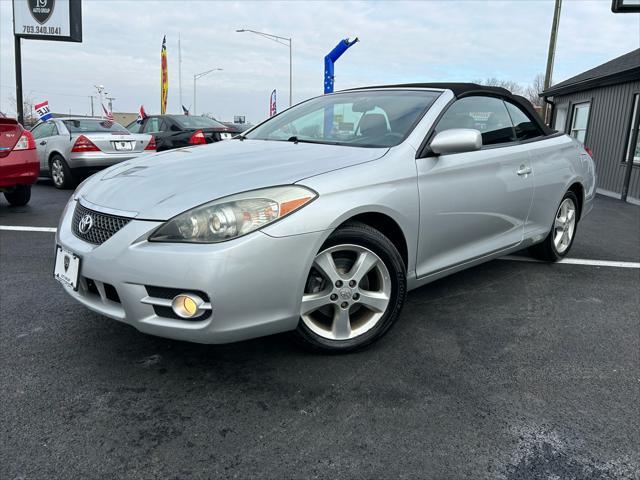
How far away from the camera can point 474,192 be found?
3369 millimetres

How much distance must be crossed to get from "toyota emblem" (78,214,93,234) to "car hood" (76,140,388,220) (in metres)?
0.07

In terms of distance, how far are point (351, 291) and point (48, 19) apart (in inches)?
636

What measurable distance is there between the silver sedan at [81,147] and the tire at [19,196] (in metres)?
1.84

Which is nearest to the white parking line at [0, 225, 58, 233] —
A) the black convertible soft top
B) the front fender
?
the black convertible soft top

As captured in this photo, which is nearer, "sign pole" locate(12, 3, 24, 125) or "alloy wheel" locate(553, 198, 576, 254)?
"alloy wheel" locate(553, 198, 576, 254)

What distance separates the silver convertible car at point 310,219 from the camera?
7.50 ft

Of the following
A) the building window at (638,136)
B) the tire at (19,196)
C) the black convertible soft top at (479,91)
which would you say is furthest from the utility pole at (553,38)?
the tire at (19,196)

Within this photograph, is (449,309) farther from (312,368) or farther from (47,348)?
(47,348)

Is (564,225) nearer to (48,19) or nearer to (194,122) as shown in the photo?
(194,122)

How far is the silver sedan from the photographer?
912 cm

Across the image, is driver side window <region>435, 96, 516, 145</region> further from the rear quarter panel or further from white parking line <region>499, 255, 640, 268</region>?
white parking line <region>499, 255, 640, 268</region>

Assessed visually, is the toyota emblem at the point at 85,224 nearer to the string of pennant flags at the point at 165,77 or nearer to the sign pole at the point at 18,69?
the string of pennant flags at the point at 165,77

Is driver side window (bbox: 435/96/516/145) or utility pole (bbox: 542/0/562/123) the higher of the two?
utility pole (bbox: 542/0/562/123)

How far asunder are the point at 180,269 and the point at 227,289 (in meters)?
0.21
